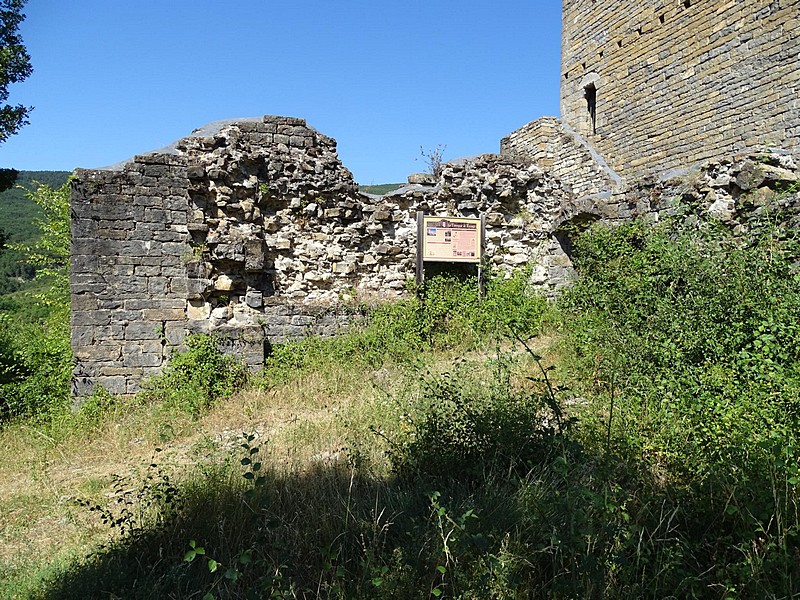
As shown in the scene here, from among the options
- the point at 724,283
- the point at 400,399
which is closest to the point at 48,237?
the point at 400,399

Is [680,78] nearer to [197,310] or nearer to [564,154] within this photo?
[564,154]

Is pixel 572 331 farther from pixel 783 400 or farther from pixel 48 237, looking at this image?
pixel 48 237

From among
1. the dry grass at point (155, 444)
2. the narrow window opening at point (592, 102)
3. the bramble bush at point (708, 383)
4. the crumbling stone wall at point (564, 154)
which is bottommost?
the dry grass at point (155, 444)

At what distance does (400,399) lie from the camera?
505 centimetres

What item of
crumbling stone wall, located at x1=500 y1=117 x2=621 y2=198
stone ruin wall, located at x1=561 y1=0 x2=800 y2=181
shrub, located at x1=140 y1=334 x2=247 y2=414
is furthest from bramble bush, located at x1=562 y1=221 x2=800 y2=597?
stone ruin wall, located at x1=561 y1=0 x2=800 y2=181

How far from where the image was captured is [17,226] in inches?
1694

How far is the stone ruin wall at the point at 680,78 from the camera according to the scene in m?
9.62

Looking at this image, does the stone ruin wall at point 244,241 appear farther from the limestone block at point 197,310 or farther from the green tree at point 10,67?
the green tree at point 10,67

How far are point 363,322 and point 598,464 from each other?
4.94 meters

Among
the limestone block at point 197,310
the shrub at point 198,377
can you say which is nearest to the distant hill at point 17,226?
the limestone block at point 197,310

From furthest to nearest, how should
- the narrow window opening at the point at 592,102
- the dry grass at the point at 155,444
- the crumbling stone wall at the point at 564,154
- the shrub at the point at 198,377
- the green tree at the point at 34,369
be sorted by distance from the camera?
the narrow window opening at the point at 592,102, the crumbling stone wall at the point at 564,154, the green tree at the point at 34,369, the shrub at the point at 198,377, the dry grass at the point at 155,444

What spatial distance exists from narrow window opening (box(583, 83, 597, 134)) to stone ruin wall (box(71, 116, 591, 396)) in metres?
6.98

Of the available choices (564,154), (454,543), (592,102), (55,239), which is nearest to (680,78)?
A: (564,154)

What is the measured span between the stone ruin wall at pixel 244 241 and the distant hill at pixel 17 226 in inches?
850
